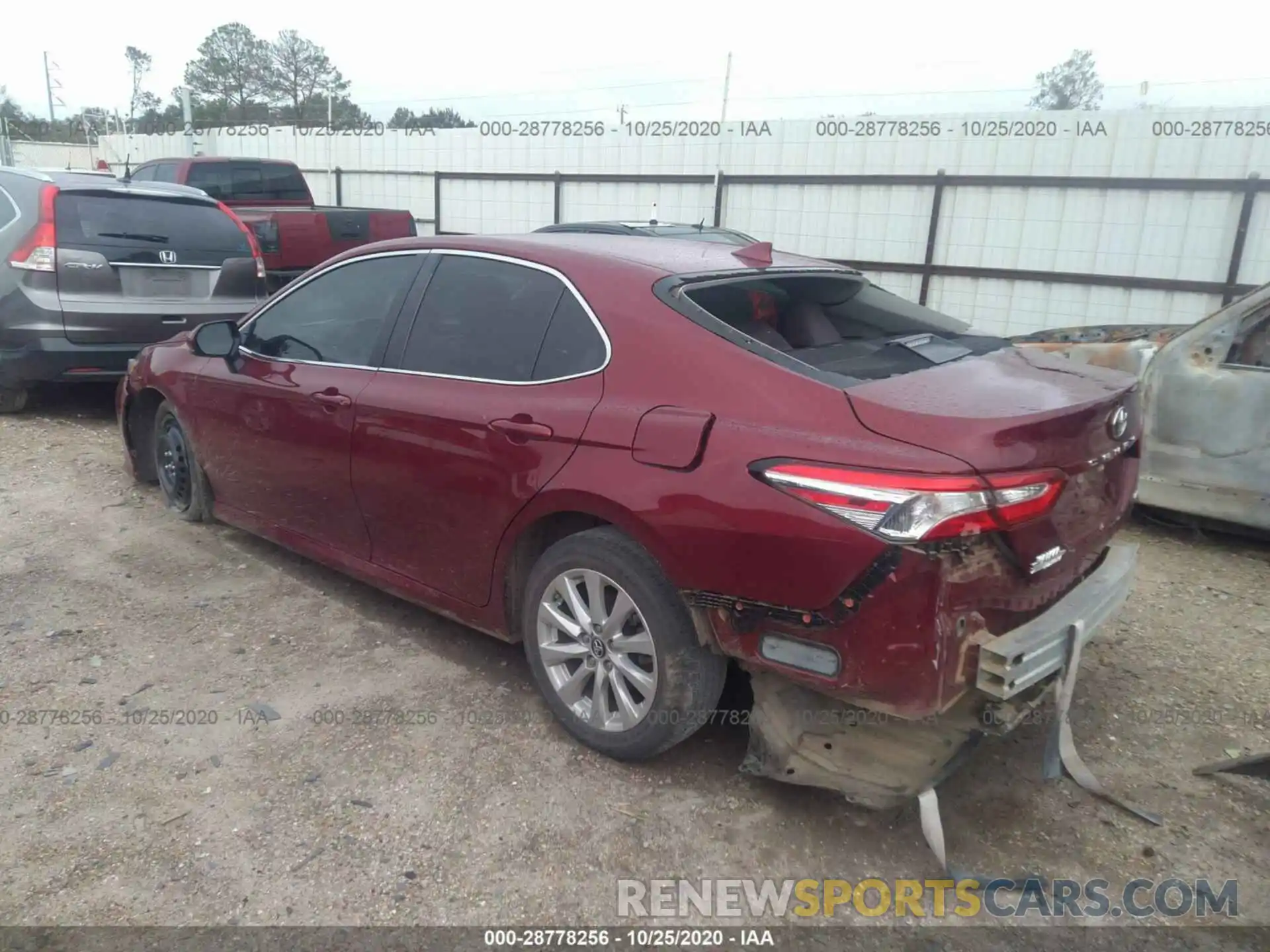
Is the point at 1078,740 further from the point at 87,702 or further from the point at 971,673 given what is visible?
the point at 87,702

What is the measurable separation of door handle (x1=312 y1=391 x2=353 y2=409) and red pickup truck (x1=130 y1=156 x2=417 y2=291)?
746 cm

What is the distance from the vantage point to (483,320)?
3354mm

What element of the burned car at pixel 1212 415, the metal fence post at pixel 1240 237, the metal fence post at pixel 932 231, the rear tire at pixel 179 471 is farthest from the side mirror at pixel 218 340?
the metal fence post at pixel 1240 237

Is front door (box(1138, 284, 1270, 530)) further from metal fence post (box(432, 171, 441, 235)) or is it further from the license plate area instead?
metal fence post (box(432, 171, 441, 235))

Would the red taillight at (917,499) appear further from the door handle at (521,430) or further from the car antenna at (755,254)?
the car antenna at (755,254)

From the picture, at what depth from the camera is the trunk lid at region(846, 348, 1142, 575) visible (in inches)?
92.4

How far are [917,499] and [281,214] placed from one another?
34.5 feet

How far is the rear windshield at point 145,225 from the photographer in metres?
6.36

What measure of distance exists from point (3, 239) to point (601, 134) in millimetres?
8593

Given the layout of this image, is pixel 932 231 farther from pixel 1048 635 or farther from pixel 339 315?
pixel 1048 635

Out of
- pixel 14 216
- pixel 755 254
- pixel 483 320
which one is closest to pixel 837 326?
pixel 755 254

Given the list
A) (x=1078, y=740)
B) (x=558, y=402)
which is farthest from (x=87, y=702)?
(x=1078, y=740)

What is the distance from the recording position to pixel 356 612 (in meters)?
4.09

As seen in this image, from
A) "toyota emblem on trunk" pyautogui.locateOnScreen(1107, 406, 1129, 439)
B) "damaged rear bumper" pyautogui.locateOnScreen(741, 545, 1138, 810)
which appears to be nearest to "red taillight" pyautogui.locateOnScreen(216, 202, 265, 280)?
"damaged rear bumper" pyautogui.locateOnScreen(741, 545, 1138, 810)
